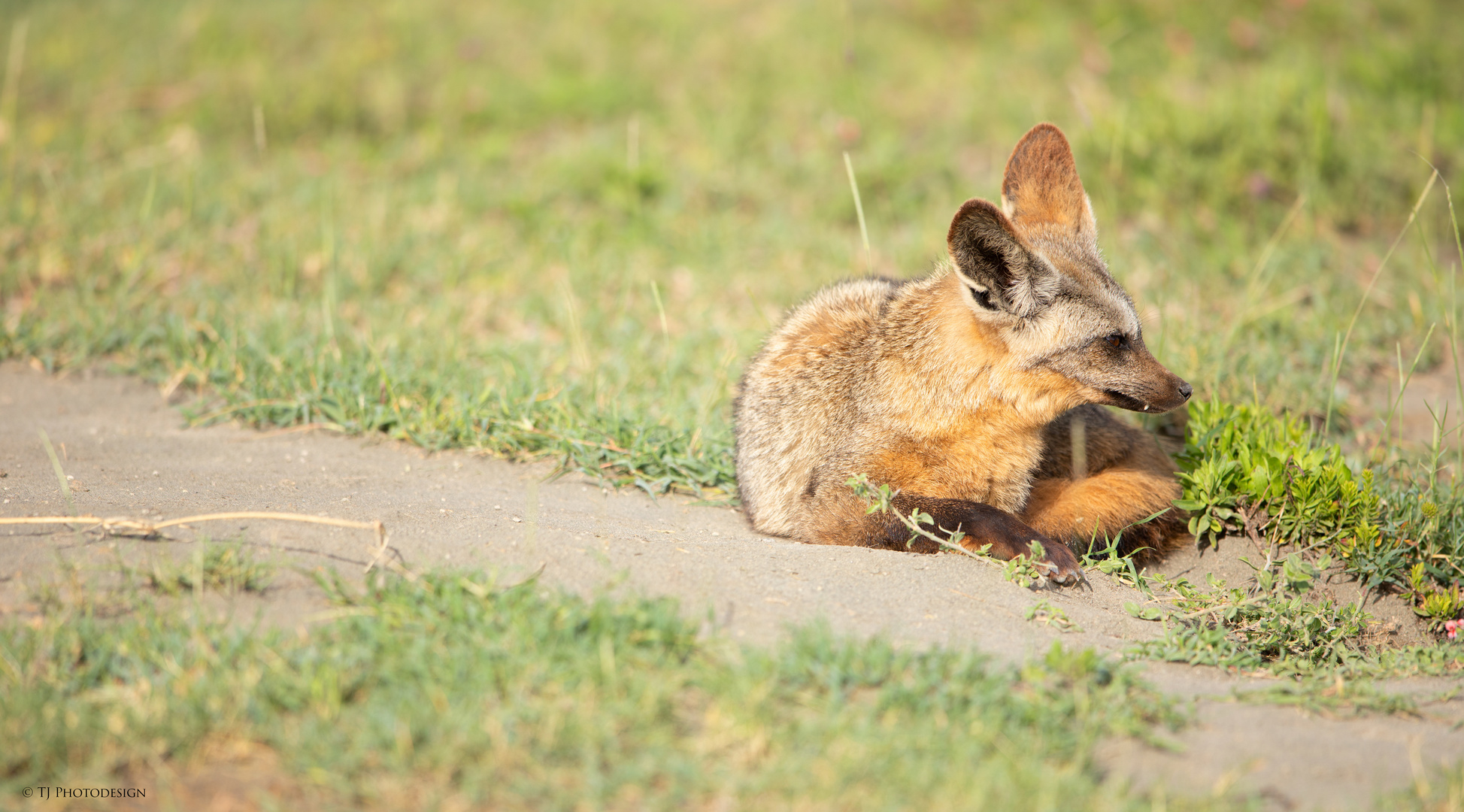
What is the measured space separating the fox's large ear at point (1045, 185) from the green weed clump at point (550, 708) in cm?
201

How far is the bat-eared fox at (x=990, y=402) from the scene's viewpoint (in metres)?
3.72

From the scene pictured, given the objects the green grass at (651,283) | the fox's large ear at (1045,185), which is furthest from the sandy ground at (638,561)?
the fox's large ear at (1045,185)

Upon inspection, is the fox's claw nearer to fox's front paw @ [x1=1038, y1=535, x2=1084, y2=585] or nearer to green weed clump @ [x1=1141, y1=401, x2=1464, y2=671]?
fox's front paw @ [x1=1038, y1=535, x2=1084, y2=585]

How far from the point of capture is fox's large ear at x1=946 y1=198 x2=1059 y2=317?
11.5 feet

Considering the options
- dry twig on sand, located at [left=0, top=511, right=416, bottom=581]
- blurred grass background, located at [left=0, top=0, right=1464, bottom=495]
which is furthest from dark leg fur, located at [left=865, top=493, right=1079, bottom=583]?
dry twig on sand, located at [left=0, top=511, right=416, bottom=581]

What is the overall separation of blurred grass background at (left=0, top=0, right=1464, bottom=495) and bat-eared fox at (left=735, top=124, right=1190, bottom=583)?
628 millimetres

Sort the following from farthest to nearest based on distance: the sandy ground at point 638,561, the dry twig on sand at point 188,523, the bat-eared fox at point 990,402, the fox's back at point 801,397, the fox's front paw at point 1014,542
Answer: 1. the fox's back at point 801,397
2. the bat-eared fox at point 990,402
3. the fox's front paw at point 1014,542
4. the dry twig on sand at point 188,523
5. the sandy ground at point 638,561

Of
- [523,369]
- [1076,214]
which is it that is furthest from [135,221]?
[1076,214]

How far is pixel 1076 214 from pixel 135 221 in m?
5.57

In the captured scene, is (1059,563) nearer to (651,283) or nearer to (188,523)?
(651,283)

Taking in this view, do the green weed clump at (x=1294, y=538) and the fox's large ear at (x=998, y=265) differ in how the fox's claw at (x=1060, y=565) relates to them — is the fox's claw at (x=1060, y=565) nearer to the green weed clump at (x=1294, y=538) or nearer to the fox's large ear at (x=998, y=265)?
the green weed clump at (x=1294, y=538)

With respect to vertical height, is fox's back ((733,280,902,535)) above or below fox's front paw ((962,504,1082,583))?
above

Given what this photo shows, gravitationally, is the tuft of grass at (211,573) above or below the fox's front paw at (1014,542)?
above

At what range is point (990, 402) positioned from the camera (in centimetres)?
385
